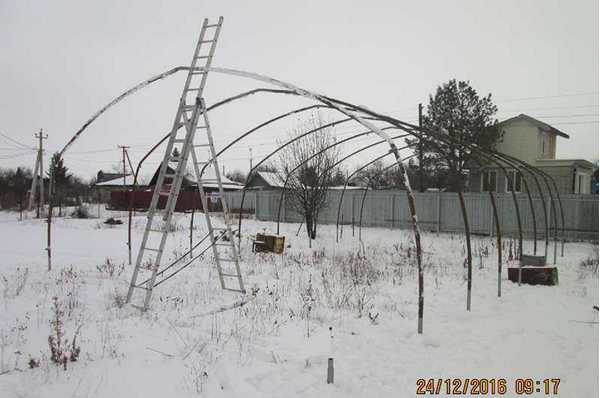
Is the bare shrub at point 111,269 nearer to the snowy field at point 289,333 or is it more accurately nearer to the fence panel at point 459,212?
the snowy field at point 289,333

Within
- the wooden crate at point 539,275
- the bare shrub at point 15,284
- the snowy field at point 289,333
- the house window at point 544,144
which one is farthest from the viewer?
the house window at point 544,144

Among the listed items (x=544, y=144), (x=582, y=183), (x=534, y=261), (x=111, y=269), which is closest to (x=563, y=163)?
(x=582, y=183)

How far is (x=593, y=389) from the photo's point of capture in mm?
4277

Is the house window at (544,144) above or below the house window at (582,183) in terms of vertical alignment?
above

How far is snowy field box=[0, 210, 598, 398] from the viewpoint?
159 inches

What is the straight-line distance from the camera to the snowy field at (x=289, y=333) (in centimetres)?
405

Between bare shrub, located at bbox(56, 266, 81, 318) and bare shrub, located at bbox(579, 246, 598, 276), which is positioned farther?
bare shrub, located at bbox(579, 246, 598, 276)

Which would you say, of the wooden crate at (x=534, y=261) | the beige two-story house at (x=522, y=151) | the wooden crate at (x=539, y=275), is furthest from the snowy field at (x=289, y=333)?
the beige two-story house at (x=522, y=151)

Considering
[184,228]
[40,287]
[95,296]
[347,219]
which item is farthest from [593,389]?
[347,219]

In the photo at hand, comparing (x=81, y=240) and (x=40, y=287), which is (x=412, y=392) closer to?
(x=40, y=287)

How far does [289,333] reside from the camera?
550 centimetres

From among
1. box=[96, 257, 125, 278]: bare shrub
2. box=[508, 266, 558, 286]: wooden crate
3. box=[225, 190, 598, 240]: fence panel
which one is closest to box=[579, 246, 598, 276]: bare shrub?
box=[508, 266, 558, 286]: wooden crate

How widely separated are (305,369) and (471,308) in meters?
3.91

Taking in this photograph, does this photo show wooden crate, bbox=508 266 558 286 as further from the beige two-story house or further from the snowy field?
the beige two-story house
